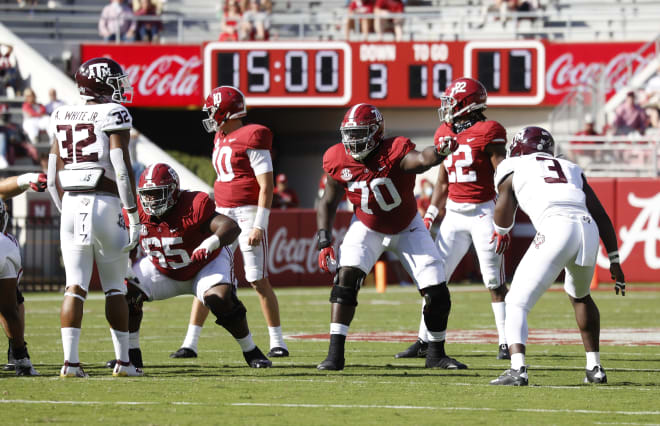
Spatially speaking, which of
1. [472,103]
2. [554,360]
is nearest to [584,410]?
[554,360]

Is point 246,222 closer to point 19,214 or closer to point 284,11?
point 19,214

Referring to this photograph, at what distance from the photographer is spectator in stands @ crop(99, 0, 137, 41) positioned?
80.6 feet

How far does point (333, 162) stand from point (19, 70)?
16694 mm

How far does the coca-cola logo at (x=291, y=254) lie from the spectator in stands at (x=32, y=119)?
16.8ft

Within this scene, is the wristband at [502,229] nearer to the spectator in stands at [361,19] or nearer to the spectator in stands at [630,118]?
the spectator in stands at [630,118]

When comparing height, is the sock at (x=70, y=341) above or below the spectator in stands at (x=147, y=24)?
above

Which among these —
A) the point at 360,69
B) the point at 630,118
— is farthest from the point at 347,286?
the point at 360,69

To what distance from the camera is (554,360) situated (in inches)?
360

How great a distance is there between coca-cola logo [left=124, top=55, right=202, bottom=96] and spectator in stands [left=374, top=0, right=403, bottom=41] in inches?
149

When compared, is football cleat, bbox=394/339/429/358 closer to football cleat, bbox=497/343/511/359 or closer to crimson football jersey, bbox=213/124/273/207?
football cleat, bbox=497/343/511/359

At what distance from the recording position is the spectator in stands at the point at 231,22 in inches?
968

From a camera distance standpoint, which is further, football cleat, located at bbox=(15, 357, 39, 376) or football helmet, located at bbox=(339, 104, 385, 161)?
football helmet, located at bbox=(339, 104, 385, 161)

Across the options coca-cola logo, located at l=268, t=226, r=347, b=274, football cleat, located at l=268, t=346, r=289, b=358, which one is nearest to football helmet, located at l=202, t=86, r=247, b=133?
football cleat, located at l=268, t=346, r=289, b=358

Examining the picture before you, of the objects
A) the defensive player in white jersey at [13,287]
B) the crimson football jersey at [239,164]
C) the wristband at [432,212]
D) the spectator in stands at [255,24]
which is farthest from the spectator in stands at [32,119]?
the defensive player in white jersey at [13,287]
